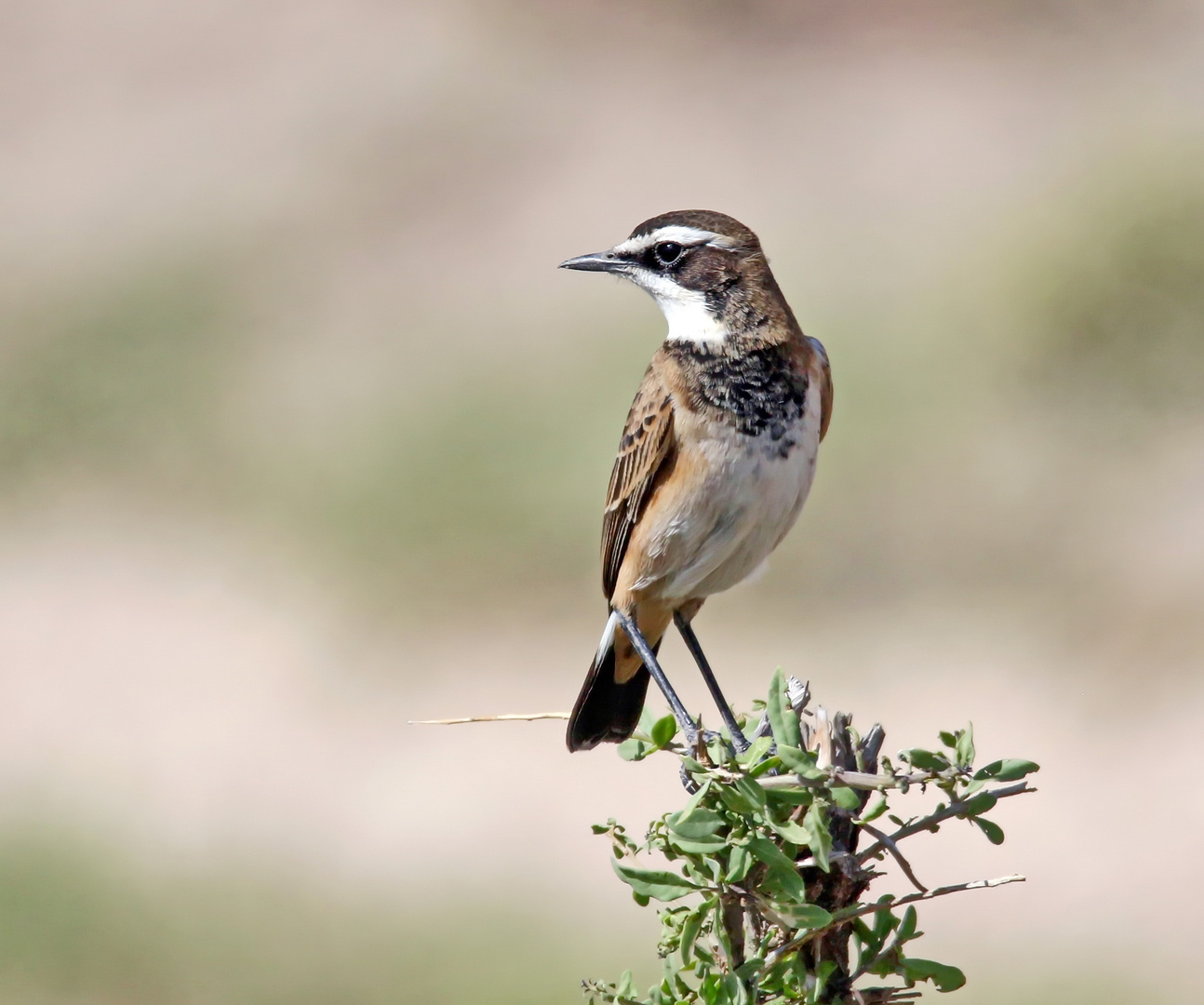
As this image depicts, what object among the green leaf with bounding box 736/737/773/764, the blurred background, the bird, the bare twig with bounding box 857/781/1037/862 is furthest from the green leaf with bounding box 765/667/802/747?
the blurred background

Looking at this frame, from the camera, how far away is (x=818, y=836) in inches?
104

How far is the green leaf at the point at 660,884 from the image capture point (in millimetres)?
2730

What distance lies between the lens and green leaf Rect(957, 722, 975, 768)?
8.48ft

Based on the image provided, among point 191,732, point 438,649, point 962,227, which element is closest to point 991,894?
point 438,649

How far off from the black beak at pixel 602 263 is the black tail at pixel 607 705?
1352 mm

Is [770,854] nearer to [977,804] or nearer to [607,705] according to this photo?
[977,804]

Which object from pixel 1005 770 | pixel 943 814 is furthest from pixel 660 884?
pixel 1005 770

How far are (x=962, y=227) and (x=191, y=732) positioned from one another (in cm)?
1148

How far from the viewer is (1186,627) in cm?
1020

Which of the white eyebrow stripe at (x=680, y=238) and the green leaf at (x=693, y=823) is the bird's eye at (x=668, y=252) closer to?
the white eyebrow stripe at (x=680, y=238)

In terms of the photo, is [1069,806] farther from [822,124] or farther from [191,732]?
[822,124]

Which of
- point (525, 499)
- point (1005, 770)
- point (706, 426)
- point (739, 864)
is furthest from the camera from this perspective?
point (525, 499)

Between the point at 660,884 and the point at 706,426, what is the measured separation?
1932mm

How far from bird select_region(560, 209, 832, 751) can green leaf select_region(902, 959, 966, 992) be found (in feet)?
4.96
